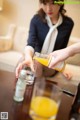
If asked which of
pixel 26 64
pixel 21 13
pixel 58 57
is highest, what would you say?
pixel 21 13

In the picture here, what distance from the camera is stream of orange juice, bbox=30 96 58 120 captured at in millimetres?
783

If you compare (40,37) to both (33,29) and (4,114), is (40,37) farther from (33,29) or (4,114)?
(4,114)

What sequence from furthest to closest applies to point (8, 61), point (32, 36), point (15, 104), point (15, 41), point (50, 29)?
point (15, 41) < point (8, 61) < point (50, 29) < point (32, 36) < point (15, 104)

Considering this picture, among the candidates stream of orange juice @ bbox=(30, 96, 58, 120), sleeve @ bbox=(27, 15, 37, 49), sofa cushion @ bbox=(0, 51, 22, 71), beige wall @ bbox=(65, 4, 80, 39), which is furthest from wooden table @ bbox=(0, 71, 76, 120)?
beige wall @ bbox=(65, 4, 80, 39)

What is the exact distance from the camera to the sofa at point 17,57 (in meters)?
2.27

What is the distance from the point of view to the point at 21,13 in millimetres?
3004

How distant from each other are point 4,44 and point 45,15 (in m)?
1.03

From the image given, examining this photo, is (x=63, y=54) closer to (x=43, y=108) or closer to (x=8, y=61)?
(x=43, y=108)

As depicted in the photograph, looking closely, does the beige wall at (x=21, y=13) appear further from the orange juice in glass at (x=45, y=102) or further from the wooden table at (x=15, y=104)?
the orange juice in glass at (x=45, y=102)

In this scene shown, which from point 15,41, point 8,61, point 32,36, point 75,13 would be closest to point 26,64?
point 32,36

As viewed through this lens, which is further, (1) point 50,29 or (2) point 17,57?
(2) point 17,57

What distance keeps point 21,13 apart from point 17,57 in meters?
0.86

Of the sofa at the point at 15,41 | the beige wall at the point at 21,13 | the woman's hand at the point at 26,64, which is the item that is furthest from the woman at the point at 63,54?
the beige wall at the point at 21,13

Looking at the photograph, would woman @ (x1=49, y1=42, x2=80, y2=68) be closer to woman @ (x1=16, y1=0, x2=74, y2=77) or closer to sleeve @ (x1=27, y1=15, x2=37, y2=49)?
sleeve @ (x1=27, y1=15, x2=37, y2=49)
